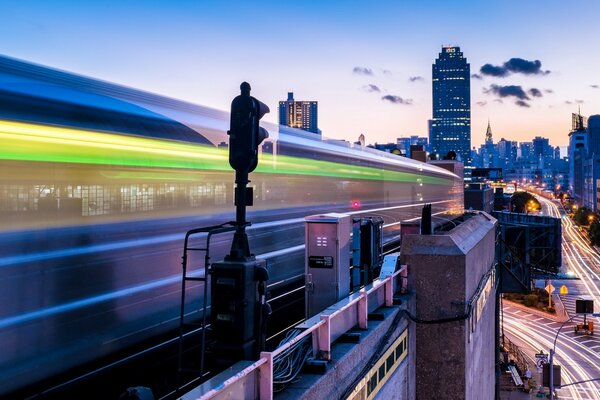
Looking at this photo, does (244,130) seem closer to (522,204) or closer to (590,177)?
(522,204)

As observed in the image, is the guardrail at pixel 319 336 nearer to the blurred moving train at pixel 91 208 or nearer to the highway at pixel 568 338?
the blurred moving train at pixel 91 208

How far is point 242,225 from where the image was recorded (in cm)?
533

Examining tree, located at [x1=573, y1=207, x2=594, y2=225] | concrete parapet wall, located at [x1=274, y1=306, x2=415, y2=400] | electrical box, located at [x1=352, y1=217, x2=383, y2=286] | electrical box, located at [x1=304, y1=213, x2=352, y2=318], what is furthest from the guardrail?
tree, located at [x1=573, y1=207, x2=594, y2=225]

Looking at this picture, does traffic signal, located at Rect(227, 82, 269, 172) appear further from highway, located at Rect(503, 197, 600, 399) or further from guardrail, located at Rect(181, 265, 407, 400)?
highway, located at Rect(503, 197, 600, 399)

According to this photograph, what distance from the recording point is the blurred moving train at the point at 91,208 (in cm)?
405

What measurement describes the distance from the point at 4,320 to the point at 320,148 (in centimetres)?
703

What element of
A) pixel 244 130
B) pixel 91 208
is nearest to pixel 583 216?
pixel 244 130

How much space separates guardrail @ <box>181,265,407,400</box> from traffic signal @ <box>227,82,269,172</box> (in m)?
1.73

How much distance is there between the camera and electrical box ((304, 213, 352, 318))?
806cm

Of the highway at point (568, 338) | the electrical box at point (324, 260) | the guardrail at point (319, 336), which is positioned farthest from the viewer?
the highway at point (568, 338)

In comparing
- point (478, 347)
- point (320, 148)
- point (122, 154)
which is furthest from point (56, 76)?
point (478, 347)

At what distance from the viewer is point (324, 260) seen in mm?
8125

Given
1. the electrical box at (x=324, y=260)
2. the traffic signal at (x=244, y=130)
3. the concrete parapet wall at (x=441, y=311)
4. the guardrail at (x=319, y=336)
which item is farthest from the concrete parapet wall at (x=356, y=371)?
the traffic signal at (x=244, y=130)

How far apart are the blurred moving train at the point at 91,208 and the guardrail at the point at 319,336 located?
4.48 ft
